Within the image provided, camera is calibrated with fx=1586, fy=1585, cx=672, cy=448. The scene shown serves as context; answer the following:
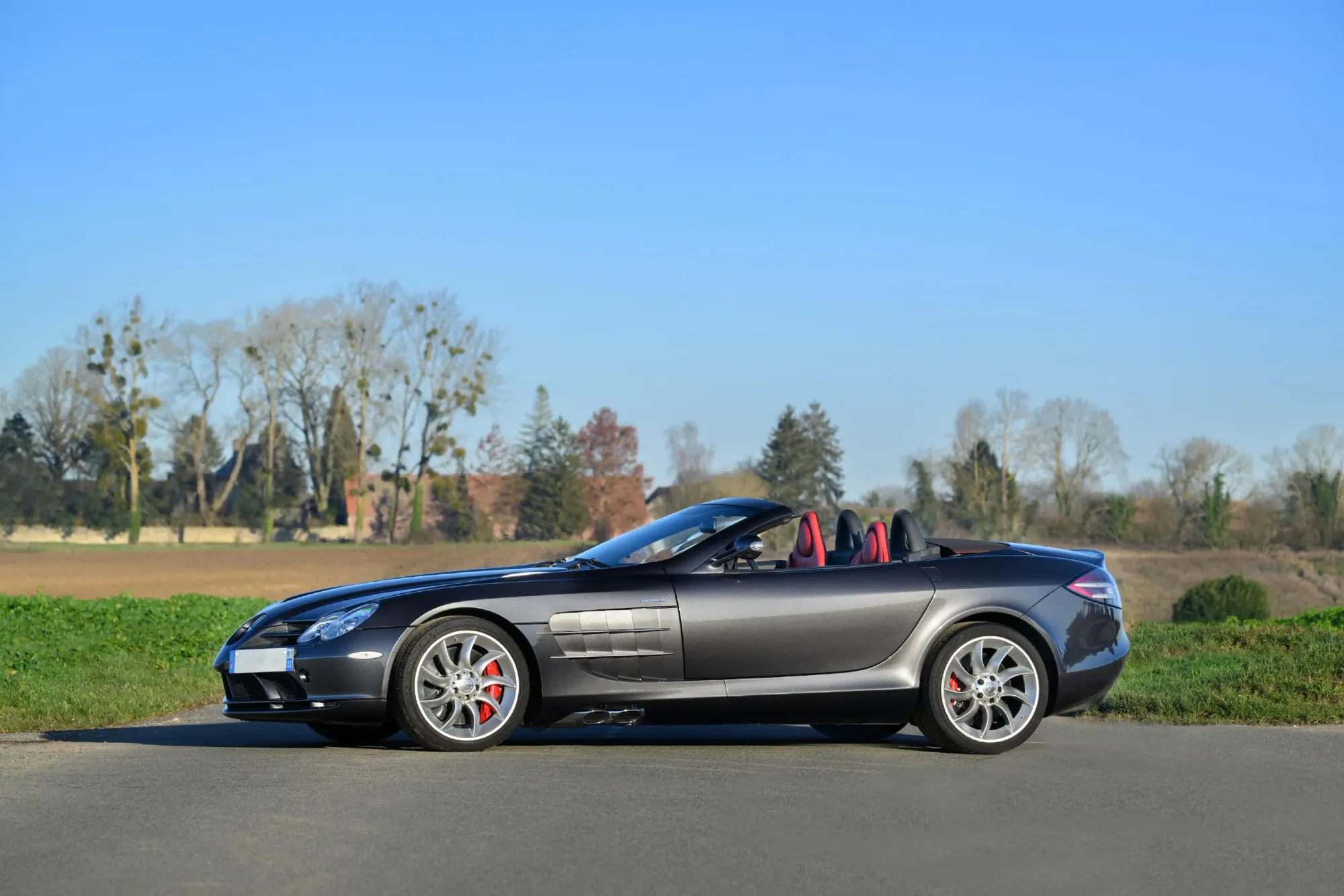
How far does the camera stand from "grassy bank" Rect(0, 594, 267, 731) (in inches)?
428

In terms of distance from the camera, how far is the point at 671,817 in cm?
621

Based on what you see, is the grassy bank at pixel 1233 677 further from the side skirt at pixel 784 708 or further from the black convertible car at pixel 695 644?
the side skirt at pixel 784 708

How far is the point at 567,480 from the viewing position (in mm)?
88188

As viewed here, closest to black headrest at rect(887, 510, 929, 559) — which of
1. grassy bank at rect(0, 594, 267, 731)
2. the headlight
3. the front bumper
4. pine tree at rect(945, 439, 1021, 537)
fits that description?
the front bumper

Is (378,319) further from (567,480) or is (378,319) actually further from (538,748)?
(538,748)

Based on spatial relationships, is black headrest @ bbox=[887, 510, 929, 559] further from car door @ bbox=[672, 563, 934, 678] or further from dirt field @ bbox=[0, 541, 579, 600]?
dirt field @ bbox=[0, 541, 579, 600]

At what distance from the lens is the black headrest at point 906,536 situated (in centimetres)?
883

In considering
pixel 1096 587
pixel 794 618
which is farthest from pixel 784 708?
pixel 1096 587

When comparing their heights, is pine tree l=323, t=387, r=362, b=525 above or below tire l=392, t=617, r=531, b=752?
above

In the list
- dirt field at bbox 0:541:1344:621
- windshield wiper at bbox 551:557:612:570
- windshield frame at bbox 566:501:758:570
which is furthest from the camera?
dirt field at bbox 0:541:1344:621

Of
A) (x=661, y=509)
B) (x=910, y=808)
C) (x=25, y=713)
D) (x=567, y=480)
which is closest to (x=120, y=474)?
(x=567, y=480)

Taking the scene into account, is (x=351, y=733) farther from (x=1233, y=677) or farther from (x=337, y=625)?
(x=1233, y=677)

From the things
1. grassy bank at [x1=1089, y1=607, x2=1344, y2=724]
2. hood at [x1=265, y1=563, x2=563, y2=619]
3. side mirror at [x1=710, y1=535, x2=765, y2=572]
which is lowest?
grassy bank at [x1=1089, y1=607, x2=1344, y2=724]

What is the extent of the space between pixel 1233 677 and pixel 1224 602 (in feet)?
66.8
